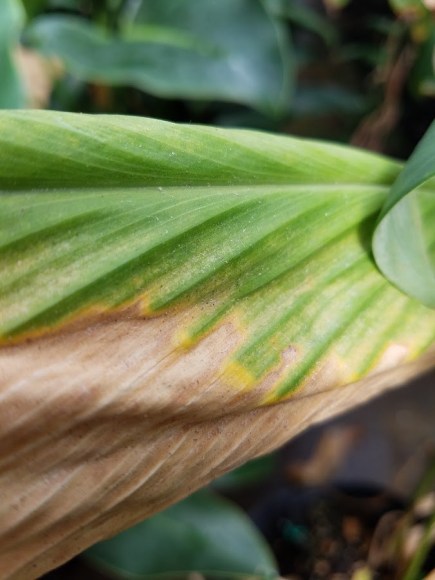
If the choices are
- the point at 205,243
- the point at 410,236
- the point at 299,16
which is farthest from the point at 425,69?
the point at 205,243

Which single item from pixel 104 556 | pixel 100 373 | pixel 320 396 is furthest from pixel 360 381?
pixel 104 556

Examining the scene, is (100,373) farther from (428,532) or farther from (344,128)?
(344,128)

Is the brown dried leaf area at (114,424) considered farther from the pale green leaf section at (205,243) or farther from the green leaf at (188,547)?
the green leaf at (188,547)

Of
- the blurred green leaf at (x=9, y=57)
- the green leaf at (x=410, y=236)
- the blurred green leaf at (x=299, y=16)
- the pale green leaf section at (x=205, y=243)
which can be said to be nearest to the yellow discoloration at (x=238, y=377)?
the pale green leaf section at (x=205, y=243)

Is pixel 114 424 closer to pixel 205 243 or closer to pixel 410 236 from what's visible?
pixel 205 243

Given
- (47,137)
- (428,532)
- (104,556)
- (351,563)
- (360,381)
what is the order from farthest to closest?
1. (351,563)
2. (104,556)
3. (428,532)
4. (360,381)
5. (47,137)

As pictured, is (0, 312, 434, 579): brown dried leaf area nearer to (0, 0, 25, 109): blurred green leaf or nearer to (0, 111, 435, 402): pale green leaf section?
(0, 111, 435, 402): pale green leaf section

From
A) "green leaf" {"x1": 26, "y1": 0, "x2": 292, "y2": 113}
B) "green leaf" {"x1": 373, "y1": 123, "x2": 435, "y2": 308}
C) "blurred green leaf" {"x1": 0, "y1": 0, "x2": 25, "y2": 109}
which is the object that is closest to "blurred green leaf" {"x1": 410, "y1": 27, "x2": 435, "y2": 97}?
"green leaf" {"x1": 26, "y1": 0, "x2": 292, "y2": 113}
